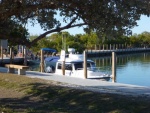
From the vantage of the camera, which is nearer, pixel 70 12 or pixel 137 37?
pixel 70 12

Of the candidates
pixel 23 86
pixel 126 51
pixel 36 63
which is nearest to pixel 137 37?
pixel 126 51

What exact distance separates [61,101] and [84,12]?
439 cm

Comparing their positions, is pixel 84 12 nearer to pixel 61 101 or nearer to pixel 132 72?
pixel 61 101

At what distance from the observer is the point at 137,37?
5069 inches

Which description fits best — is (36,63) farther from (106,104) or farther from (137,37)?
(137,37)

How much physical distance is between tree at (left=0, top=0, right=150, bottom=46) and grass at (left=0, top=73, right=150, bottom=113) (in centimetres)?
235

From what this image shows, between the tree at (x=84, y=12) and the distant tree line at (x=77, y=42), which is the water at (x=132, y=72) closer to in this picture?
the distant tree line at (x=77, y=42)

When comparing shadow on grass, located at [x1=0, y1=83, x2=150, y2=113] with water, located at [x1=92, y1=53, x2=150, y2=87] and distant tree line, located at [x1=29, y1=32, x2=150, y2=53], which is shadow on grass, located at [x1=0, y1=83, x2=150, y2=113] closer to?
water, located at [x1=92, y1=53, x2=150, y2=87]

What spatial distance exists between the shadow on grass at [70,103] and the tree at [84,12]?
7.63ft

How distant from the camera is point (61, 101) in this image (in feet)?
43.3

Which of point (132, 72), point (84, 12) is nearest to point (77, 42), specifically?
point (132, 72)

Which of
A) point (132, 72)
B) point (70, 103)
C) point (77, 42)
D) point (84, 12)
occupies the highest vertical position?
point (77, 42)

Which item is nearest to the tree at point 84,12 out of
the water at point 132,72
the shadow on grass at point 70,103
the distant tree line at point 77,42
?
the shadow on grass at point 70,103

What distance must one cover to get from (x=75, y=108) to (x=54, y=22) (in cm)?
294
